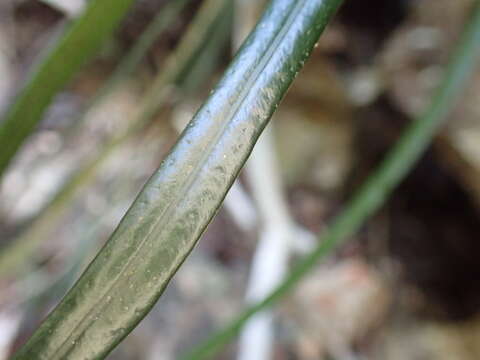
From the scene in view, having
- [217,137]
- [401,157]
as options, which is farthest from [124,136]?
[217,137]

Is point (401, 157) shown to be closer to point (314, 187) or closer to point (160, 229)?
point (160, 229)

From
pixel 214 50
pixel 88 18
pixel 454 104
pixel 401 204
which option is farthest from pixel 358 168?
pixel 88 18

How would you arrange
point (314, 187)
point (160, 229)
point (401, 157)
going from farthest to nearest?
1. point (314, 187)
2. point (401, 157)
3. point (160, 229)

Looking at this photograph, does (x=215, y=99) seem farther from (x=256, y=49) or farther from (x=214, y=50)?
(x=214, y=50)

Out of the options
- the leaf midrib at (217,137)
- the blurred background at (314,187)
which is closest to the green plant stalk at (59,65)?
the leaf midrib at (217,137)

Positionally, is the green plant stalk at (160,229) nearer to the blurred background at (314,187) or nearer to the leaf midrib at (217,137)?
the leaf midrib at (217,137)

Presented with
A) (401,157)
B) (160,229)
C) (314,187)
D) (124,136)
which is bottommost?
(314,187)
